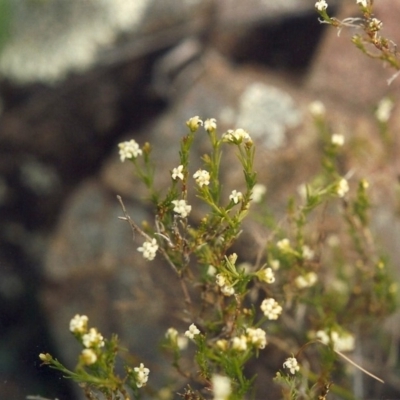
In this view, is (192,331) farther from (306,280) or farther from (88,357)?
(306,280)

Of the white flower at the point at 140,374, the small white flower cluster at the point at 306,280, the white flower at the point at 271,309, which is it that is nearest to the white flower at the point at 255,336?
the white flower at the point at 271,309

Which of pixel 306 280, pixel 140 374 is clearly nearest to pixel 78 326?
pixel 140 374

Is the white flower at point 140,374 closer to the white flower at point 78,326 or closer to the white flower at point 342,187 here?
the white flower at point 78,326

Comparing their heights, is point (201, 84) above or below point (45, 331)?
above

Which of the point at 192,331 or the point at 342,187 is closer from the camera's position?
the point at 192,331

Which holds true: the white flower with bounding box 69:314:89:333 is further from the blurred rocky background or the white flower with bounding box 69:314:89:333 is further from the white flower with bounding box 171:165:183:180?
the blurred rocky background

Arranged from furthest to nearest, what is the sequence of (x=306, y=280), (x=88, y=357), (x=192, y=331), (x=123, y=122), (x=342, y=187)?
(x=123, y=122) < (x=306, y=280) < (x=342, y=187) < (x=192, y=331) < (x=88, y=357)

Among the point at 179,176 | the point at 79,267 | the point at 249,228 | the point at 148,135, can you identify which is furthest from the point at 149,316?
the point at 179,176

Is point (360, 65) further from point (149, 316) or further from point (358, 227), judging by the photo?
point (149, 316)
